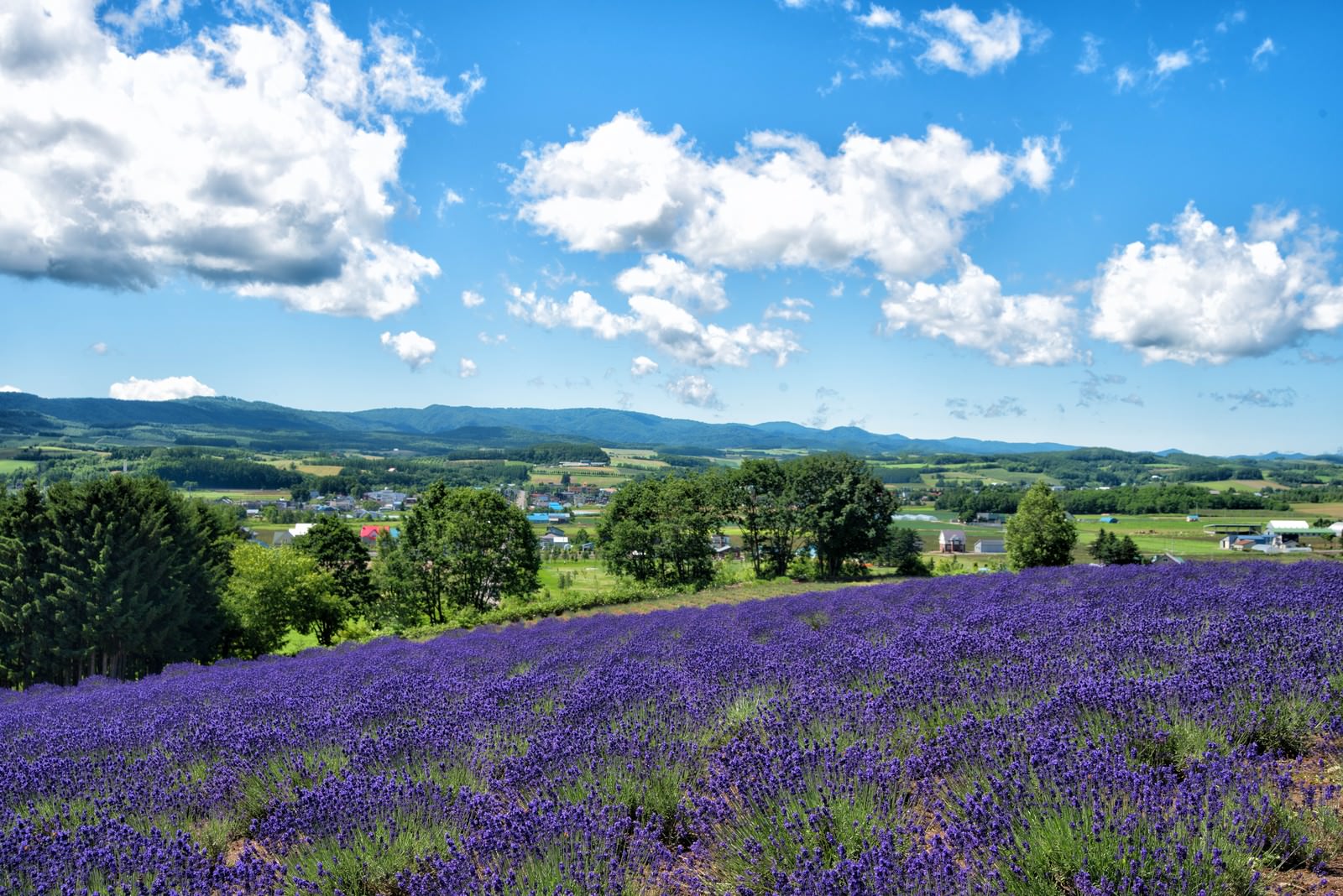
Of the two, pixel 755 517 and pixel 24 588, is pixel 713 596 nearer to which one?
pixel 755 517

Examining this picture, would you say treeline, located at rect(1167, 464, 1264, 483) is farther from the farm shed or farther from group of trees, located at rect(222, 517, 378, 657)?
group of trees, located at rect(222, 517, 378, 657)

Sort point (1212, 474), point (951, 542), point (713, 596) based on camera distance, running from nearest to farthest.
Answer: point (713, 596)
point (951, 542)
point (1212, 474)

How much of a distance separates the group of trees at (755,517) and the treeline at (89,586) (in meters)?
22.6

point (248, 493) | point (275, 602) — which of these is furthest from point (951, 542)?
point (248, 493)

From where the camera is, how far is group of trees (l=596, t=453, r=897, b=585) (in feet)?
130

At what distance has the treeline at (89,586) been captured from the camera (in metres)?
26.9

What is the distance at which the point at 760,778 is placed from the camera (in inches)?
130

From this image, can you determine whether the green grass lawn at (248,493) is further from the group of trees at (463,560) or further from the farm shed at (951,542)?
the farm shed at (951,542)

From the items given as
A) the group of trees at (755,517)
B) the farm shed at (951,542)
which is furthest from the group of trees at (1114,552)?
the farm shed at (951,542)

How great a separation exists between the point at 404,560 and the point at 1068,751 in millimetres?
38593

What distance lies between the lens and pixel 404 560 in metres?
38.1

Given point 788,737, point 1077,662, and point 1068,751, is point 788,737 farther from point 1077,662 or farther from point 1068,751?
point 1077,662

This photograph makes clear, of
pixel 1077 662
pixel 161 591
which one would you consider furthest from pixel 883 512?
pixel 1077 662

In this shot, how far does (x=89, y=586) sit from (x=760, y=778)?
3294cm
